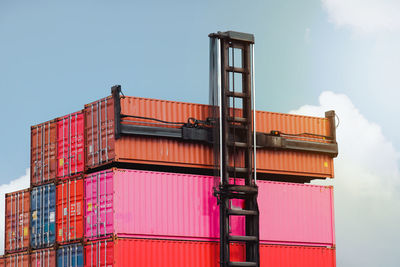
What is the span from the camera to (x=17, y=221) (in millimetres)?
37594

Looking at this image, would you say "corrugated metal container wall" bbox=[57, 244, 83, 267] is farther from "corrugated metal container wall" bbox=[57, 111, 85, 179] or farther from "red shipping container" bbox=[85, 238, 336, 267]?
"corrugated metal container wall" bbox=[57, 111, 85, 179]

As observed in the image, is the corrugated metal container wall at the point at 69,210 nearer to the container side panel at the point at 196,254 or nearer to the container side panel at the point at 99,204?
the container side panel at the point at 99,204

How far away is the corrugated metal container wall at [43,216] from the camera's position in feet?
115

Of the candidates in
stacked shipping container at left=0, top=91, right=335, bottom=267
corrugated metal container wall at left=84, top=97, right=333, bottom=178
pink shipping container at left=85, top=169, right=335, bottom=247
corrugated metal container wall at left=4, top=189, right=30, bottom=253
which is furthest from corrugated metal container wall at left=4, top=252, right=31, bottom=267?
corrugated metal container wall at left=84, top=97, right=333, bottom=178

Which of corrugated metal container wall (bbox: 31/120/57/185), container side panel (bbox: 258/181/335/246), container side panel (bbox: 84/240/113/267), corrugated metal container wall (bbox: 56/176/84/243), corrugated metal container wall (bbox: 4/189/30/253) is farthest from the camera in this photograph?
corrugated metal container wall (bbox: 4/189/30/253)

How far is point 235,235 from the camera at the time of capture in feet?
111

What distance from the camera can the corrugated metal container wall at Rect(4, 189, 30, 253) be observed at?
3681cm

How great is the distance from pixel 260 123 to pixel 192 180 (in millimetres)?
4630

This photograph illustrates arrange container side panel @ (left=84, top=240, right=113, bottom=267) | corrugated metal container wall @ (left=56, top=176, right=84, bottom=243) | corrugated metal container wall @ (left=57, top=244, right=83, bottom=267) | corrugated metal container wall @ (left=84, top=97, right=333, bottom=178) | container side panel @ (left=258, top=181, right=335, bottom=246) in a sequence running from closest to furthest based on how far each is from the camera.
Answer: container side panel @ (left=84, top=240, right=113, bottom=267) < corrugated metal container wall @ (left=84, top=97, right=333, bottom=178) < corrugated metal container wall @ (left=57, top=244, right=83, bottom=267) < corrugated metal container wall @ (left=56, top=176, right=84, bottom=243) < container side panel @ (left=258, top=181, right=335, bottom=246)

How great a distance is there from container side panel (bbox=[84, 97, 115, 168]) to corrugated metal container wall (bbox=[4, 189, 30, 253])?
4993 mm

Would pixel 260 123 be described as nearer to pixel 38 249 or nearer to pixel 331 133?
pixel 331 133

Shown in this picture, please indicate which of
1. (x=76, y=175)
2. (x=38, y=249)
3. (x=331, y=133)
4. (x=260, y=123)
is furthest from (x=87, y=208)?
(x=331, y=133)

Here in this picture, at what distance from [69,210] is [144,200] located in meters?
3.87

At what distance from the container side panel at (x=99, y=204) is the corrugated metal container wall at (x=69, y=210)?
483 millimetres
